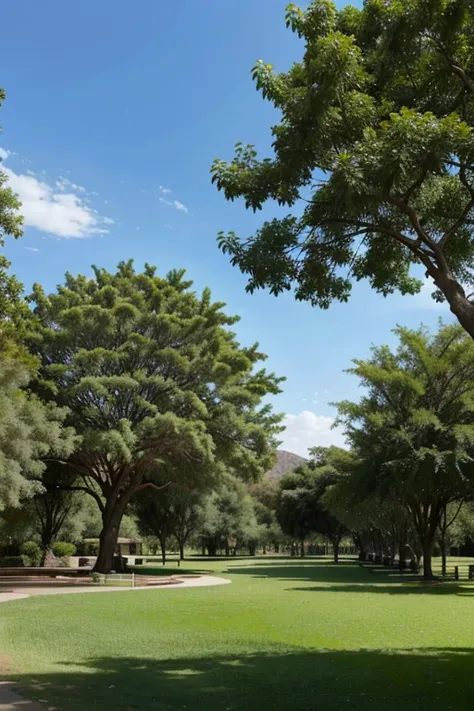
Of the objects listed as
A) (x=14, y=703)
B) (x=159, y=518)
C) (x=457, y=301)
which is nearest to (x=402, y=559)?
(x=159, y=518)

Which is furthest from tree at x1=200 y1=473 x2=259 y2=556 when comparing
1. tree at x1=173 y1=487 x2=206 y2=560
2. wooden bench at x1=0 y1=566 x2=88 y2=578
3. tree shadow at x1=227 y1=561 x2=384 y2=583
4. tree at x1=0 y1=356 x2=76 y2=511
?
tree at x1=0 y1=356 x2=76 y2=511

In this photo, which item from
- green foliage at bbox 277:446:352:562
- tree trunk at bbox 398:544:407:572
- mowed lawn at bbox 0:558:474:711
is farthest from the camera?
green foliage at bbox 277:446:352:562

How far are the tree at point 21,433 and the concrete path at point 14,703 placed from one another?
15308 mm

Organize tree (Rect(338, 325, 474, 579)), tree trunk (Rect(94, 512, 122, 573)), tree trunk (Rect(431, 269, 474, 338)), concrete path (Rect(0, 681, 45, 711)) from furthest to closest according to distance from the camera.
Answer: tree trunk (Rect(94, 512, 122, 573)), tree (Rect(338, 325, 474, 579)), tree trunk (Rect(431, 269, 474, 338)), concrete path (Rect(0, 681, 45, 711))

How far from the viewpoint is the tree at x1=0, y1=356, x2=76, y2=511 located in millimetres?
21984

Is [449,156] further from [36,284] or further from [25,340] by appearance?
[36,284]

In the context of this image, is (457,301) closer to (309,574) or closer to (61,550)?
(309,574)

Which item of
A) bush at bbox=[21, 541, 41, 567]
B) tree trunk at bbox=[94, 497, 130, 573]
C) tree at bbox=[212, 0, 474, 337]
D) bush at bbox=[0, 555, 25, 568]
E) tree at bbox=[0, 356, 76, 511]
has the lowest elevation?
bush at bbox=[0, 555, 25, 568]

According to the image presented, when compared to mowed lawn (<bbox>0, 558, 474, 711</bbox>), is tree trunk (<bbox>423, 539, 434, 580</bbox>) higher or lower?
lower

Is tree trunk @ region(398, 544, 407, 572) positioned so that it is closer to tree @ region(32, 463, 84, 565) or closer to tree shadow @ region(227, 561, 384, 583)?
tree shadow @ region(227, 561, 384, 583)

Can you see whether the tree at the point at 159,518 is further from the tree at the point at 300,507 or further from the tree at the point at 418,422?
the tree at the point at 418,422

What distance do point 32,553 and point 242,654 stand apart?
35.1m

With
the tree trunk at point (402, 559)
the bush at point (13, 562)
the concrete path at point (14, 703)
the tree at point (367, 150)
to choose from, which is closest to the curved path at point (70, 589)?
the concrete path at point (14, 703)

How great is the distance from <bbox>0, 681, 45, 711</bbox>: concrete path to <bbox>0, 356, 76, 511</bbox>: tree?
50.2 feet
